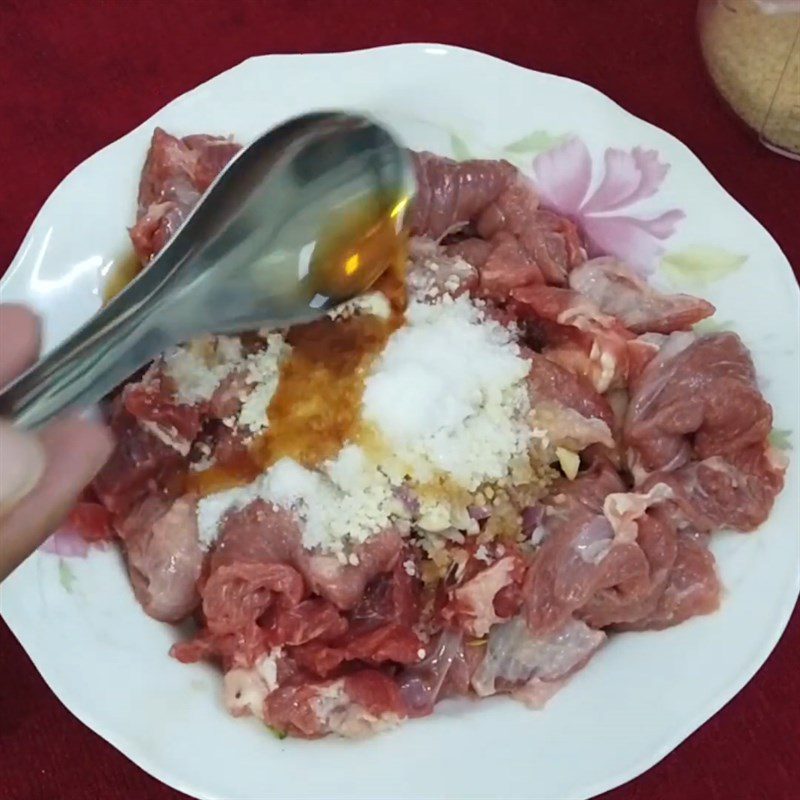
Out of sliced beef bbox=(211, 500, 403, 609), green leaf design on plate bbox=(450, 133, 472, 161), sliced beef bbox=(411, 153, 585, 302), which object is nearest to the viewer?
sliced beef bbox=(211, 500, 403, 609)

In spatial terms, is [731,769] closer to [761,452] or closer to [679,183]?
[761,452]

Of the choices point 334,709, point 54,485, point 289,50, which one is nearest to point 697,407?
point 334,709

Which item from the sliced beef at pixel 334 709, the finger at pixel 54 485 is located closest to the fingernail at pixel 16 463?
the finger at pixel 54 485

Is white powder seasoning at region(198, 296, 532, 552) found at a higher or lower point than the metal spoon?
lower

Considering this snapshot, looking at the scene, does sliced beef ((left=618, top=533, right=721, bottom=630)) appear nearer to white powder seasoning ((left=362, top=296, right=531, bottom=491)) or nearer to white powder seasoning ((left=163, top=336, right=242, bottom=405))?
white powder seasoning ((left=362, top=296, right=531, bottom=491))

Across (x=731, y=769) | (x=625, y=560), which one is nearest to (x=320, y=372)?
(x=625, y=560)

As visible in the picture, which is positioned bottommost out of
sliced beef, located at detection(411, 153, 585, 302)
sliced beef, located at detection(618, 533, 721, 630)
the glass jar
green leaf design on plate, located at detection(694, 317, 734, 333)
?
sliced beef, located at detection(618, 533, 721, 630)

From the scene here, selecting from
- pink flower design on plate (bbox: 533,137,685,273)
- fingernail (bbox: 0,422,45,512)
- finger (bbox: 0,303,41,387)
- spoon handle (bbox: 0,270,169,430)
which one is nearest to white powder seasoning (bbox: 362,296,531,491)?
pink flower design on plate (bbox: 533,137,685,273)
